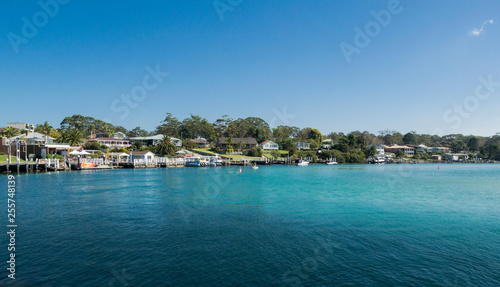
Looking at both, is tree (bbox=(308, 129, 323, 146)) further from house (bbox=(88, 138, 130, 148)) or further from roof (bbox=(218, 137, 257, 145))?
house (bbox=(88, 138, 130, 148))

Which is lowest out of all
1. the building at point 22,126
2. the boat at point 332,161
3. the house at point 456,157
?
the house at point 456,157

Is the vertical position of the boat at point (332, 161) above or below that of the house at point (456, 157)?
above

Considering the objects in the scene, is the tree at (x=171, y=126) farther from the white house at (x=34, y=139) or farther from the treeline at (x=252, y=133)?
the white house at (x=34, y=139)

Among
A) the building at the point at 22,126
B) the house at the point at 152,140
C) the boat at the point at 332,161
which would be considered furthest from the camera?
the boat at the point at 332,161

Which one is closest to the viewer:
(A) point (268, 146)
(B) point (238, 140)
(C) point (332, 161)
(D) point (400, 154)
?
(C) point (332, 161)

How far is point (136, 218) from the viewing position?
18312 millimetres

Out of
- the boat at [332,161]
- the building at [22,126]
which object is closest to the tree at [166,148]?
the building at [22,126]

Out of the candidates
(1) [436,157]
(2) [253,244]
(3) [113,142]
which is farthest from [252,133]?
(2) [253,244]

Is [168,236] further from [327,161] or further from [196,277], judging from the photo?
[327,161]

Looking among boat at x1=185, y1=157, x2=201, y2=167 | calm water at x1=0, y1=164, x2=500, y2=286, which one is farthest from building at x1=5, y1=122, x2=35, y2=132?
calm water at x1=0, y1=164, x2=500, y2=286

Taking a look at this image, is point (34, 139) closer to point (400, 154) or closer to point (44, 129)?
point (44, 129)

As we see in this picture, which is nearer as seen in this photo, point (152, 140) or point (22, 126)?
point (22, 126)

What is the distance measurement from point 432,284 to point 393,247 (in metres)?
3.57

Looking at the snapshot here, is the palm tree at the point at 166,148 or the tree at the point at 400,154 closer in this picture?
the palm tree at the point at 166,148
